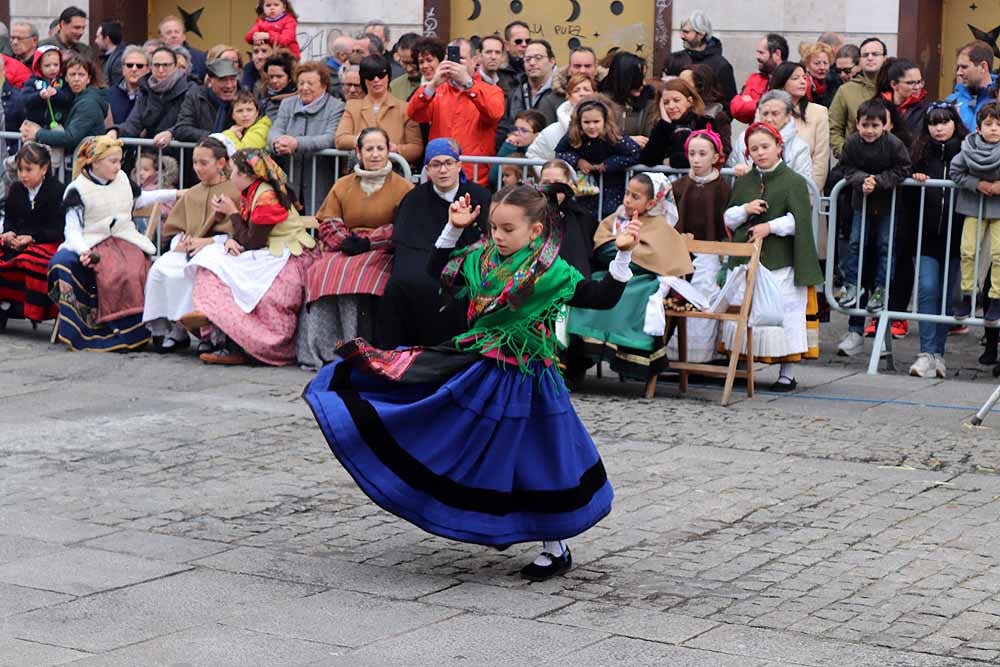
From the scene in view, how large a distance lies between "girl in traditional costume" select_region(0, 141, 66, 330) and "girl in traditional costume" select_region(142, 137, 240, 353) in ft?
3.06

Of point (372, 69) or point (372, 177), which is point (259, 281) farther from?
point (372, 69)

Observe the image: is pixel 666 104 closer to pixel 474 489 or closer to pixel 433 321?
pixel 433 321

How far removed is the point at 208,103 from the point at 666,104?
12.1 ft

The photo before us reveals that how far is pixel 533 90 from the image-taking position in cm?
1302

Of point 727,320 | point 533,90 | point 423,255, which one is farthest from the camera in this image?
point 533,90

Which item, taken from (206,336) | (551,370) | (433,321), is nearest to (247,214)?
(206,336)

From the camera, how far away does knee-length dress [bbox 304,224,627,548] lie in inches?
253

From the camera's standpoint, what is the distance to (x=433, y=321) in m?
10.6

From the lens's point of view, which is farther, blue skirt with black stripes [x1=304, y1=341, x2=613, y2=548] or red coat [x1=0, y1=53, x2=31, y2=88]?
red coat [x1=0, y1=53, x2=31, y2=88]

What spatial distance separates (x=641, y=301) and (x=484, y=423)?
392cm

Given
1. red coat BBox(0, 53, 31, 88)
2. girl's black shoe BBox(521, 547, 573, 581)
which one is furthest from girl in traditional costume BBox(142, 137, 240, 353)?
girl's black shoe BBox(521, 547, 573, 581)

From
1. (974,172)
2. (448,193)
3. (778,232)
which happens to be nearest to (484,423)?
(448,193)

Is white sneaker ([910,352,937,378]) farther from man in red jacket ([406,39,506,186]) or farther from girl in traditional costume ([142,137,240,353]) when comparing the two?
girl in traditional costume ([142,137,240,353])

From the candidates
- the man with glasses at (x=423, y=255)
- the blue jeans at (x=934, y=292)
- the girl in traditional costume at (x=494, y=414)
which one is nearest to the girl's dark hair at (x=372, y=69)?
the man with glasses at (x=423, y=255)
